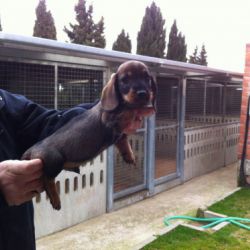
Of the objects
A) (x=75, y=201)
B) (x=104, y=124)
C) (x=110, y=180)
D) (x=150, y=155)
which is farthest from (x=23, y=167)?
(x=150, y=155)

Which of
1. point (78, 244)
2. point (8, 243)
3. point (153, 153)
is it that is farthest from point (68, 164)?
point (153, 153)

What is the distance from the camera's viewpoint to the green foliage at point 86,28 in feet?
68.4

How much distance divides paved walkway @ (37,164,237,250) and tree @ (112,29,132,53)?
1274 cm

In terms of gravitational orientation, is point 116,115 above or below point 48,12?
below

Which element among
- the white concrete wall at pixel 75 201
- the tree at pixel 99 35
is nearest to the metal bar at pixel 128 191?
the white concrete wall at pixel 75 201

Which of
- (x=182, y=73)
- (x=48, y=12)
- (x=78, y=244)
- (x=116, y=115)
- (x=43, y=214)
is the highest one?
(x=48, y=12)

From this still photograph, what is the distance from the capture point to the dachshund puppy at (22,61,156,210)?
1.48m

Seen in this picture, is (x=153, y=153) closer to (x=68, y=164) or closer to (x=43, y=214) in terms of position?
(x=43, y=214)

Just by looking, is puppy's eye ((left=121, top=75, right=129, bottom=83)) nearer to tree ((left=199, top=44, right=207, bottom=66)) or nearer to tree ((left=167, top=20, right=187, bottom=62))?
tree ((left=167, top=20, right=187, bottom=62))

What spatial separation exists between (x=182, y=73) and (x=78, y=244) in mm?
3932

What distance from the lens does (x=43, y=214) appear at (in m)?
4.73

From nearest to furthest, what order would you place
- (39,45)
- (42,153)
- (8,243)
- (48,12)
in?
(42,153), (8,243), (39,45), (48,12)

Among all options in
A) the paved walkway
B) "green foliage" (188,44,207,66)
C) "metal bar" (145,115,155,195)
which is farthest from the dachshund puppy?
"green foliage" (188,44,207,66)

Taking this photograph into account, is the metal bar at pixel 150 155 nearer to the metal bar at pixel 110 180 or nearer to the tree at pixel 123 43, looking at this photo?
the metal bar at pixel 110 180
